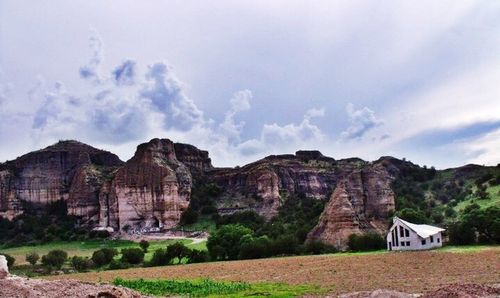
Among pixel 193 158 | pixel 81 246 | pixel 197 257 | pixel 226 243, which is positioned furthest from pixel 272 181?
pixel 197 257

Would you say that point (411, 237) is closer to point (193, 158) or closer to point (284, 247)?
point (284, 247)

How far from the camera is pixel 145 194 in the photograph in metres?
127

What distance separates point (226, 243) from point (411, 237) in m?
22.2

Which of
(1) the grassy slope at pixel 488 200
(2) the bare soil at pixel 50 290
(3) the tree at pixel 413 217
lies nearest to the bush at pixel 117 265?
(3) the tree at pixel 413 217

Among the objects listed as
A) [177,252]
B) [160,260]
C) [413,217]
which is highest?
[413,217]

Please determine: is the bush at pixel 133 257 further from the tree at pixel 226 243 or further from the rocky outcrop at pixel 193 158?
the rocky outcrop at pixel 193 158

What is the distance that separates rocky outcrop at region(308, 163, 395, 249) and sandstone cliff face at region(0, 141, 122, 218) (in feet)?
217

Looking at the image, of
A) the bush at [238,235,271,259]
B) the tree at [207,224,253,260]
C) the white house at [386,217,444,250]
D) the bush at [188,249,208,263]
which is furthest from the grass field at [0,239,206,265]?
the white house at [386,217,444,250]

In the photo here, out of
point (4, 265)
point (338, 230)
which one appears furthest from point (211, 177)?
point (4, 265)

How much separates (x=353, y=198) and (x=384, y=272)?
54.8 metres

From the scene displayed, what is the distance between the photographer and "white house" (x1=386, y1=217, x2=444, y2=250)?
63.8m

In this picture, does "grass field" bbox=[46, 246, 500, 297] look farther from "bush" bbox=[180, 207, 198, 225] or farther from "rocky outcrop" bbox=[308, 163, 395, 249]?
"bush" bbox=[180, 207, 198, 225]

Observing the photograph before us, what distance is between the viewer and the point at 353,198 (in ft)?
312

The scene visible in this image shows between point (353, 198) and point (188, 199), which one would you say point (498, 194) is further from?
point (188, 199)
